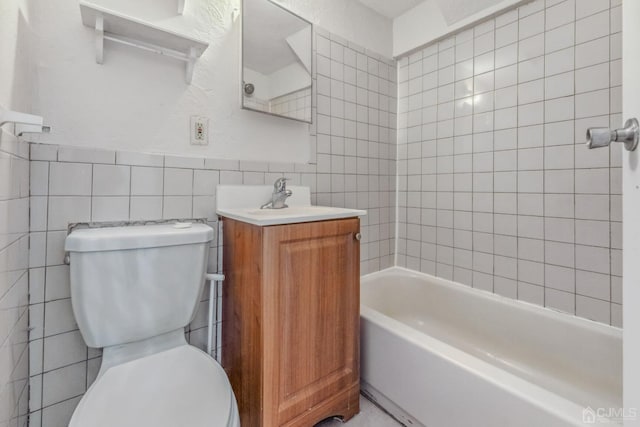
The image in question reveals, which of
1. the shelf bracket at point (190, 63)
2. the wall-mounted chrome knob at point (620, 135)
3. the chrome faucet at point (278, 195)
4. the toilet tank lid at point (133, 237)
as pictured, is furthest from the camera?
the chrome faucet at point (278, 195)

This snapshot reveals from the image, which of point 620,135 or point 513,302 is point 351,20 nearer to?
point 620,135

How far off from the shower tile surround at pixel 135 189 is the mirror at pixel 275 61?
0.13 meters

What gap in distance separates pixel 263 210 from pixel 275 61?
0.79 meters

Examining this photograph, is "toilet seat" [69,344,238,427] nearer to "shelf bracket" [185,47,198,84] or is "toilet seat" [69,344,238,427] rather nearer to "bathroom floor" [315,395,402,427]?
"bathroom floor" [315,395,402,427]

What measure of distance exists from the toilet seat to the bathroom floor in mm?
688

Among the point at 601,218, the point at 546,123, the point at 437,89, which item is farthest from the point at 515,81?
the point at 601,218

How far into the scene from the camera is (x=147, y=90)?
1164 mm

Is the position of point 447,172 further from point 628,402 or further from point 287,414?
point 287,414

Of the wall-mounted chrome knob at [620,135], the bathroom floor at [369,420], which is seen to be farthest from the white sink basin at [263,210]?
the bathroom floor at [369,420]

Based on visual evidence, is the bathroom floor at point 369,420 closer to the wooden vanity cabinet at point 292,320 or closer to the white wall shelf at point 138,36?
the wooden vanity cabinet at point 292,320

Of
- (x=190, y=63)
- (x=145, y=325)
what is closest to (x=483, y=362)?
(x=145, y=325)

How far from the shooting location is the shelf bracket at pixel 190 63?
118 cm

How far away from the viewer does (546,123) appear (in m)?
1.46

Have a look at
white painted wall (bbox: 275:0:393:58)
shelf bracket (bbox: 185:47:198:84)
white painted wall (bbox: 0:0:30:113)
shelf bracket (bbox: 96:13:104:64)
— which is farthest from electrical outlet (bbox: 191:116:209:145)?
white painted wall (bbox: 275:0:393:58)
